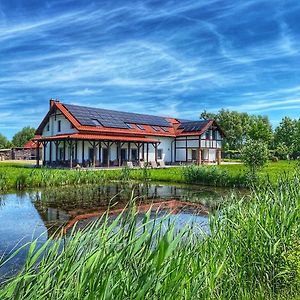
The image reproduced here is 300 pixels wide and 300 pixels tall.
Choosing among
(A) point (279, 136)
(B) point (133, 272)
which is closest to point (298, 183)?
(B) point (133, 272)

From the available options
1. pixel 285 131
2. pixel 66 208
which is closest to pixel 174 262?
pixel 66 208

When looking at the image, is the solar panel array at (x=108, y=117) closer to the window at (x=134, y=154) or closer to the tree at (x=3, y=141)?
the window at (x=134, y=154)

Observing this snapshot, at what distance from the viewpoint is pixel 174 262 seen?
2510 millimetres

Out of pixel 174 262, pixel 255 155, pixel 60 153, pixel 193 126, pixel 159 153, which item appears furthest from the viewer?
pixel 193 126

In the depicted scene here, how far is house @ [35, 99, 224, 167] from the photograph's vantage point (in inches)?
1094

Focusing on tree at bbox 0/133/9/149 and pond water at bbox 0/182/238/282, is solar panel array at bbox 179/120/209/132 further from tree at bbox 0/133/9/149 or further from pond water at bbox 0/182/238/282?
tree at bbox 0/133/9/149

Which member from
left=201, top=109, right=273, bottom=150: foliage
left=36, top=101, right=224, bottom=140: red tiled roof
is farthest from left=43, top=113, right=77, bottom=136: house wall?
left=201, top=109, right=273, bottom=150: foliage

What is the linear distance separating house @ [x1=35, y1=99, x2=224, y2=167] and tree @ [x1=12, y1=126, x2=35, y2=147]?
43.7m

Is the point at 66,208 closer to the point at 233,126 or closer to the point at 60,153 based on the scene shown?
the point at 60,153

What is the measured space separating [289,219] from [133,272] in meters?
2.33

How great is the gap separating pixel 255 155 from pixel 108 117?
60.2 ft

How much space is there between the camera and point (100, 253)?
2258 mm

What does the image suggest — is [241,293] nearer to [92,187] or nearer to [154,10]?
[154,10]

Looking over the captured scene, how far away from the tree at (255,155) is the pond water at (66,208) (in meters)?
2.34
